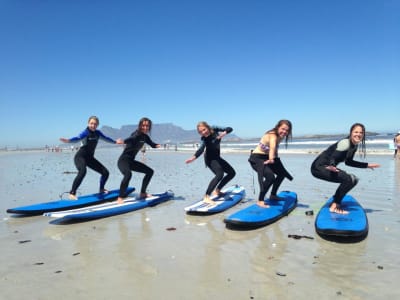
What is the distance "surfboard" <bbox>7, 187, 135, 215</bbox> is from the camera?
6.96 metres

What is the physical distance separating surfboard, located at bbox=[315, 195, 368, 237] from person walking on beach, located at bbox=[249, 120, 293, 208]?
1.28 m

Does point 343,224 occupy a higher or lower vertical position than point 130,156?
lower

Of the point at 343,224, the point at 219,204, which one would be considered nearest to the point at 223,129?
the point at 219,204

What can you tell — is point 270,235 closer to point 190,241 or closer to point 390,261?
point 190,241

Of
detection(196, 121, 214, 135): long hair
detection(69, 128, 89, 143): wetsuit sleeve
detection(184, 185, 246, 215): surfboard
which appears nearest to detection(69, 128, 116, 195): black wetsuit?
detection(69, 128, 89, 143): wetsuit sleeve

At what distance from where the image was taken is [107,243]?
16.8 ft

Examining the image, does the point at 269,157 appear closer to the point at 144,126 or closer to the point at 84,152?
the point at 144,126

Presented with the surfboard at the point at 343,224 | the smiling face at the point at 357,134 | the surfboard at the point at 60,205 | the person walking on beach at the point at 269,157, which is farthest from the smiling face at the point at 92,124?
the smiling face at the point at 357,134

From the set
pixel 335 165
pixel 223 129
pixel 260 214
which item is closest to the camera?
pixel 260 214

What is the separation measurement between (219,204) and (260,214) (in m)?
1.52

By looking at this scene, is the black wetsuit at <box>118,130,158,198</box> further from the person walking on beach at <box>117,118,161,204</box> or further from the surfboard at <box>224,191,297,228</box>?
the surfboard at <box>224,191,297,228</box>

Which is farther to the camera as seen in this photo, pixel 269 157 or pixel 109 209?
pixel 109 209

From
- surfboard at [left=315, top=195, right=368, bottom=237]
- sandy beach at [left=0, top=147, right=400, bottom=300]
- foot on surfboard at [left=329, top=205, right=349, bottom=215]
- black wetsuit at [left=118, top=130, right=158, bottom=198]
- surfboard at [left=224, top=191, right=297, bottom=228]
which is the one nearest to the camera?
sandy beach at [left=0, top=147, right=400, bottom=300]

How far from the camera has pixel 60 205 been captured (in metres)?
7.45
